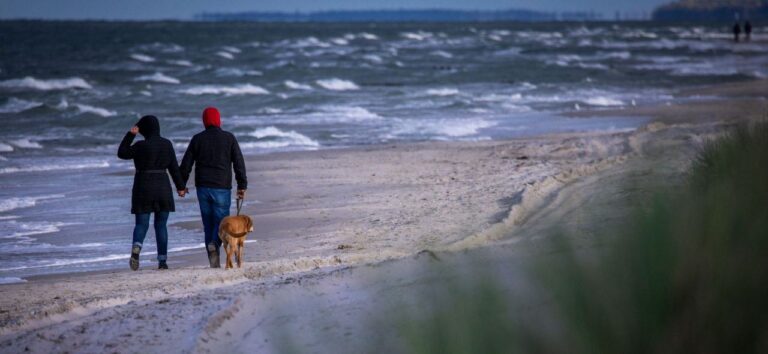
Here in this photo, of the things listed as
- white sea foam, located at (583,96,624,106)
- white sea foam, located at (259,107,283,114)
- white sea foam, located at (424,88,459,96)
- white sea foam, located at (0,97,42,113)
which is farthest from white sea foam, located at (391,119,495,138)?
white sea foam, located at (0,97,42,113)

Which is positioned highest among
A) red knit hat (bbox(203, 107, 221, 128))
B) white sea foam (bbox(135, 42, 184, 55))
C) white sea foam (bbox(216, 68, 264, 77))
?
white sea foam (bbox(135, 42, 184, 55))

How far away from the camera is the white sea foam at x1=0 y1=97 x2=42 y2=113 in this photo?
3076cm

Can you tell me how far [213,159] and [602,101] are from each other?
2261cm

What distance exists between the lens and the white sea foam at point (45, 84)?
138 feet

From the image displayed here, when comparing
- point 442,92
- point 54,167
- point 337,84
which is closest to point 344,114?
point 442,92

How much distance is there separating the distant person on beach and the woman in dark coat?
188mm

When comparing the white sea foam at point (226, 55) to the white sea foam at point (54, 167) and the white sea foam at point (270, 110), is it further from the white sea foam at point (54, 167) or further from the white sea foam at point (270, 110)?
the white sea foam at point (54, 167)

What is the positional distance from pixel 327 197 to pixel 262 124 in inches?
482

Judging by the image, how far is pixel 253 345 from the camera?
5.12 metres

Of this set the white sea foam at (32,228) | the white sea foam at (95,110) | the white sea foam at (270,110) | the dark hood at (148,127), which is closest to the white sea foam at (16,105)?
the white sea foam at (95,110)

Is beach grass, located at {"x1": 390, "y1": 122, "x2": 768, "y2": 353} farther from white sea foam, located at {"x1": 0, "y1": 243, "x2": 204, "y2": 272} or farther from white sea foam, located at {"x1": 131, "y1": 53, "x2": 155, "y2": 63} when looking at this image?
white sea foam, located at {"x1": 131, "y1": 53, "x2": 155, "y2": 63}

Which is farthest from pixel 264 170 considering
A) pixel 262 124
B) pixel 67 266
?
pixel 262 124

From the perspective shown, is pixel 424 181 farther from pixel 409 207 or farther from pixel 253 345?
pixel 253 345

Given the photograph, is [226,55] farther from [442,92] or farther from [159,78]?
[442,92]
